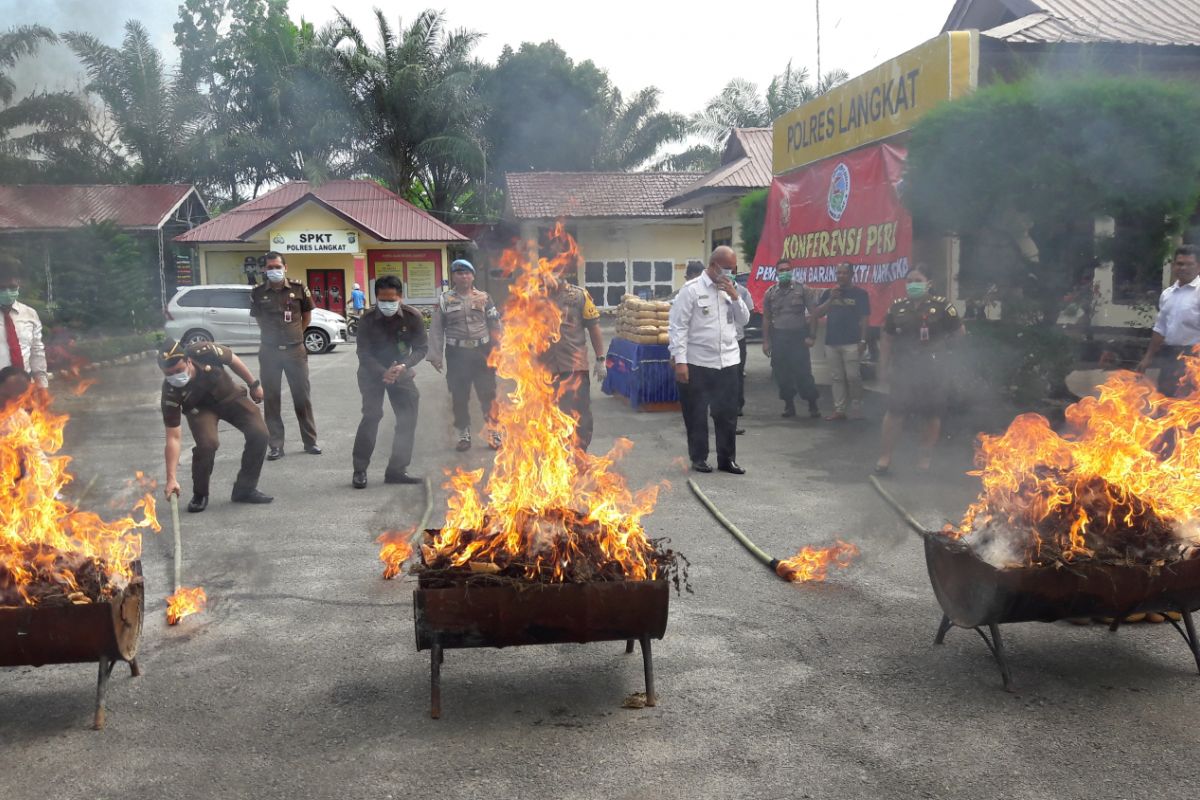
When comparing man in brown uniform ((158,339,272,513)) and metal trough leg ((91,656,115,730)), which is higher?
man in brown uniform ((158,339,272,513))

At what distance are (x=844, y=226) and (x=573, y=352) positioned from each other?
561 centimetres

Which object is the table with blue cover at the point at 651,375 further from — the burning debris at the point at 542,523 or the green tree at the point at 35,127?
the burning debris at the point at 542,523

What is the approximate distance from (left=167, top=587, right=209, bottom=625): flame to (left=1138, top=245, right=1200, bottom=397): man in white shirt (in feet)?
23.3

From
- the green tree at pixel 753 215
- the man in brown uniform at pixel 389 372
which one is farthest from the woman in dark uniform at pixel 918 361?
the green tree at pixel 753 215

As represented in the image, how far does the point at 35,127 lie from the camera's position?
7.53 meters

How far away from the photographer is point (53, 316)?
20.8 metres

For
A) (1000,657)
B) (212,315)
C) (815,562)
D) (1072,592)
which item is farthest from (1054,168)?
(212,315)

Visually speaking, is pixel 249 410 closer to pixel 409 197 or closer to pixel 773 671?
pixel 773 671

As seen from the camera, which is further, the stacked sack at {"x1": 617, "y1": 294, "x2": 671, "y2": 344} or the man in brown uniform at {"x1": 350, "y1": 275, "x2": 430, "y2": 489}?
the stacked sack at {"x1": 617, "y1": 294, "x2": 671, "y2": 344}

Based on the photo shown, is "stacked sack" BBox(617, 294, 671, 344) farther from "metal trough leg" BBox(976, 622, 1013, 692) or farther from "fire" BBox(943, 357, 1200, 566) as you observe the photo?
"metal trough leg" BBox(976, 622, 1013, 692)

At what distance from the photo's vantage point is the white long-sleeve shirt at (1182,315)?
769 cm

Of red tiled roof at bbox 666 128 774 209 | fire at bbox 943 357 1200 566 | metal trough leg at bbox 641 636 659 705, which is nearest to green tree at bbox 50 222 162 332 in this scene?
red tiled roof at bbox 666 128 774 209

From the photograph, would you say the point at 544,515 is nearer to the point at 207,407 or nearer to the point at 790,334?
the point at 207,407

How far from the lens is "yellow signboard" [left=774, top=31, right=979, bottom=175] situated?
10.4 meters
